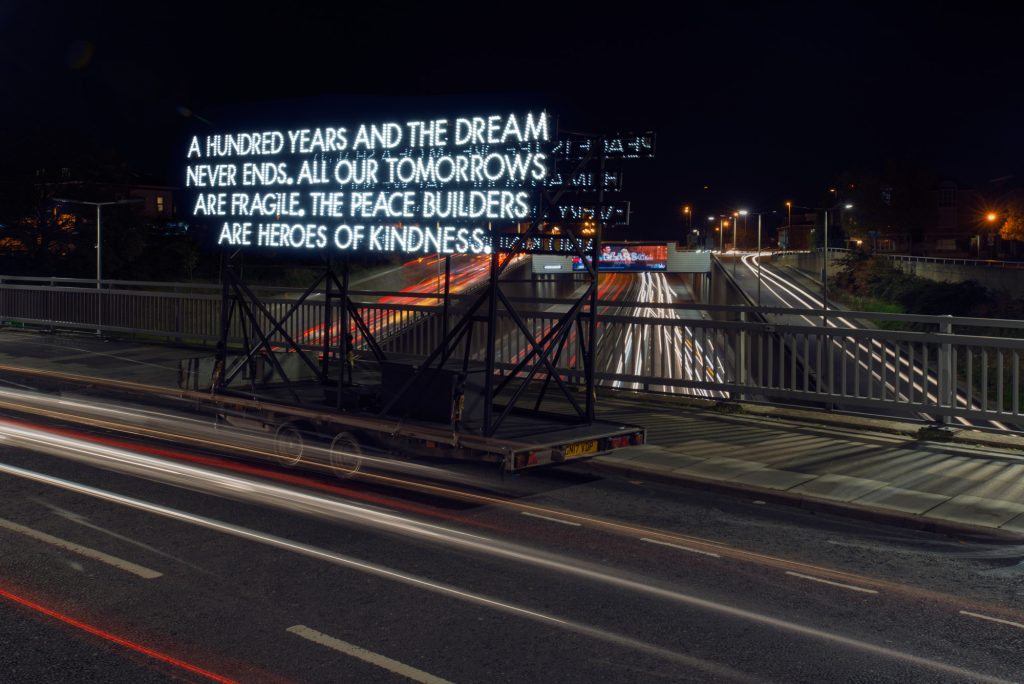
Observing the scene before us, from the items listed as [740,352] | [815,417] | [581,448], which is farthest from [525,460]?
[815,417]

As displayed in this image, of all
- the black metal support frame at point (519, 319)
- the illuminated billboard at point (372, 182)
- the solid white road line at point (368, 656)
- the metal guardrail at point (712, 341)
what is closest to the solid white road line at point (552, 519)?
the black metal support frame at point (519, 319)

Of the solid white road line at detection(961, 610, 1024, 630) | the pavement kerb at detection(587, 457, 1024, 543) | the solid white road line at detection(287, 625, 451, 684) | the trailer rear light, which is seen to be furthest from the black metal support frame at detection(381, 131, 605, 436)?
the solid white road line at detection(961, 610, 1024, 630)

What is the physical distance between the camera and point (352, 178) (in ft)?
37.4

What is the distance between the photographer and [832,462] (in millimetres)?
11539

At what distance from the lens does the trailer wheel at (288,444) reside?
38.1ft

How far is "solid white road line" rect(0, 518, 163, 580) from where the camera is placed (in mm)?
7273

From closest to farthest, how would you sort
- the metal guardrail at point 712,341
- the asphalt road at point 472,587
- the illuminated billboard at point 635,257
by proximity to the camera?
the asphalt road at point 472,587, the metal guardrail at point 712,341, the illuminated billboard at point 635,257

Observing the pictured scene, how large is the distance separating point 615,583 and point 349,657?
2386 millimetres

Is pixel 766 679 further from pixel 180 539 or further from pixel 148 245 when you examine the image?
pixel 148 245

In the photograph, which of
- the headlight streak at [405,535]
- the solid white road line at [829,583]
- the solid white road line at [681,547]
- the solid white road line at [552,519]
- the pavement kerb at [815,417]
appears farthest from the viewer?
the pavement kerb at [815,417]

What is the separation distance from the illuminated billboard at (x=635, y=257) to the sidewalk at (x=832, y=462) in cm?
4187

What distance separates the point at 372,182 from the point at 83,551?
539cm

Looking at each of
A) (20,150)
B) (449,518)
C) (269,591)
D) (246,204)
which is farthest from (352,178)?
(20,150)

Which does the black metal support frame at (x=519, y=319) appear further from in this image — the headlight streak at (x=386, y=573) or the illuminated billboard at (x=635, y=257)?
the illuminated billboard at (x=635, y=257)
